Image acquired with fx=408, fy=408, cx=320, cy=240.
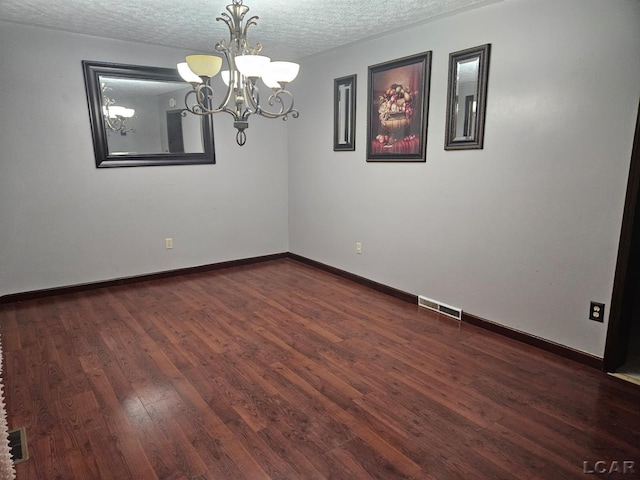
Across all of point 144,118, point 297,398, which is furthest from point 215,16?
point 297,398

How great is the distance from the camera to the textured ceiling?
289 cm

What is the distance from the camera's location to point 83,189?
3947mm

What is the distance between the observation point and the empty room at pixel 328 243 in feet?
6.64

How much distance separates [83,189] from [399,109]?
3094 mm

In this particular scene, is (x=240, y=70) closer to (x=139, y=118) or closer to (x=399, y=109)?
(x=399, y=109)

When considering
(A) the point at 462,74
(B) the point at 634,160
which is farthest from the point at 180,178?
(B) the point at 634,160

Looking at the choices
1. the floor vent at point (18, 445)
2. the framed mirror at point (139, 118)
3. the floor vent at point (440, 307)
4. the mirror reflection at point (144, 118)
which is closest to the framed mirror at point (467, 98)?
the floor vent at point (440, 307)

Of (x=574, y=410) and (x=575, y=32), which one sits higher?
(x=575, y=32)

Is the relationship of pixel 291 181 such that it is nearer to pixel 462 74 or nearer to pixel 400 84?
pixel 400 84

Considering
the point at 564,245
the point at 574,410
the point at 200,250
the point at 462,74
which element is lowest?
the point at 574,410

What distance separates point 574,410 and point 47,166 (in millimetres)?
4467

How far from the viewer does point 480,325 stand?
128 inches

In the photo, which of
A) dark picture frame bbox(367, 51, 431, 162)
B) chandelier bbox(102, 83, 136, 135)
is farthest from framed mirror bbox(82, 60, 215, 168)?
dark picture frame bbox(367, 51, 431, 162)

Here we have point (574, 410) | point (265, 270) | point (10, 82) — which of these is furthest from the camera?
point (265, 270)
